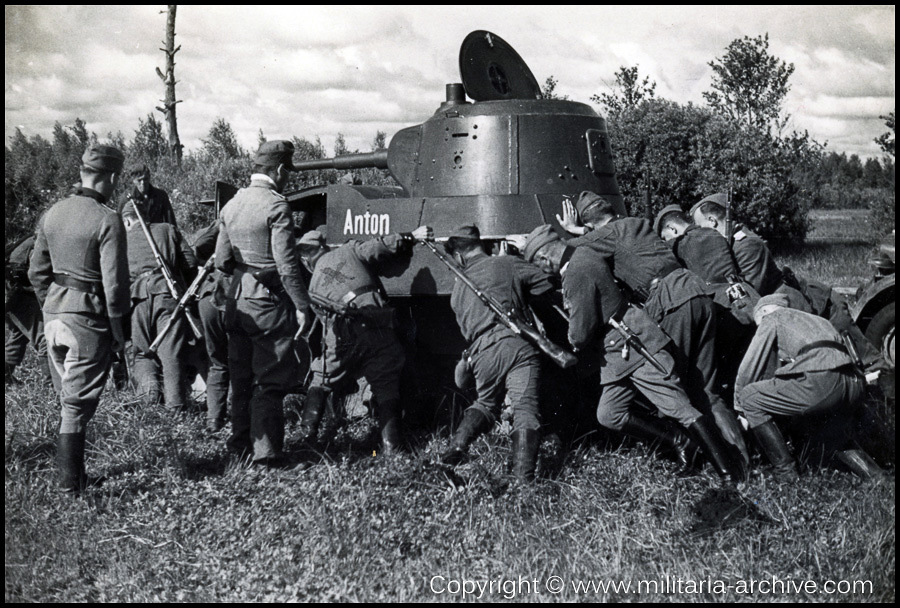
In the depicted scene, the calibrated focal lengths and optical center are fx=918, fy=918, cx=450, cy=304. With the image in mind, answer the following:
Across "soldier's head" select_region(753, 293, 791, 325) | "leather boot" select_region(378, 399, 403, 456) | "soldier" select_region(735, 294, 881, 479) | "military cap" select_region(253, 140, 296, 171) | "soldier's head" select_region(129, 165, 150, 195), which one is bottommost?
"leather boot" select_region(378, 399, 403, 456)

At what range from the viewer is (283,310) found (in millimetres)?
6309

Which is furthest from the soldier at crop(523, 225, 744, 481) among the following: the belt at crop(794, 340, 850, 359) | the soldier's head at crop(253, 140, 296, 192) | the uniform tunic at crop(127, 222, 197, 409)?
the uniform tunic at crop(127, 222, 197, 409)

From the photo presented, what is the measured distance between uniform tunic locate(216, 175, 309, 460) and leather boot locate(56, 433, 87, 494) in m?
1.10

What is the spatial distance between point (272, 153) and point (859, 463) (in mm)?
4414

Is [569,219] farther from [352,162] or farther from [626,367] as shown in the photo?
[352,162]

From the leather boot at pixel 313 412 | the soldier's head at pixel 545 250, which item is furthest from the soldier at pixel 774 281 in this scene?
the leather boot at pixel 313 412

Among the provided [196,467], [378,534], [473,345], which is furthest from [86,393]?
[473,345]

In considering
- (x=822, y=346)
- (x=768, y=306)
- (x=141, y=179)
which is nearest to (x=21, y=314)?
(x=141, y=179)

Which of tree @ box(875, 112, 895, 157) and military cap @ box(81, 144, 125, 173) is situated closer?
tree @ box(875, 112, 895, 157)

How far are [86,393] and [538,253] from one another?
3.11m

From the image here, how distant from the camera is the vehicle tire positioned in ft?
27.0

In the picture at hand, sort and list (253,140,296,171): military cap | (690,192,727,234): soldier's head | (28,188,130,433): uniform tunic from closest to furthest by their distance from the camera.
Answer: (28,188,130,433): uniform tunic → (253,140,296,171): military cap → (690,192,727,234): soldier's head

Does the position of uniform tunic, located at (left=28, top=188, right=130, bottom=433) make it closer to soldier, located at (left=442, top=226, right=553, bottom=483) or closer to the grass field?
the grass field

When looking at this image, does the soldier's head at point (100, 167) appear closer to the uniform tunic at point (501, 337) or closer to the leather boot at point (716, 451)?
the uniform tunic at point (501, 337)
